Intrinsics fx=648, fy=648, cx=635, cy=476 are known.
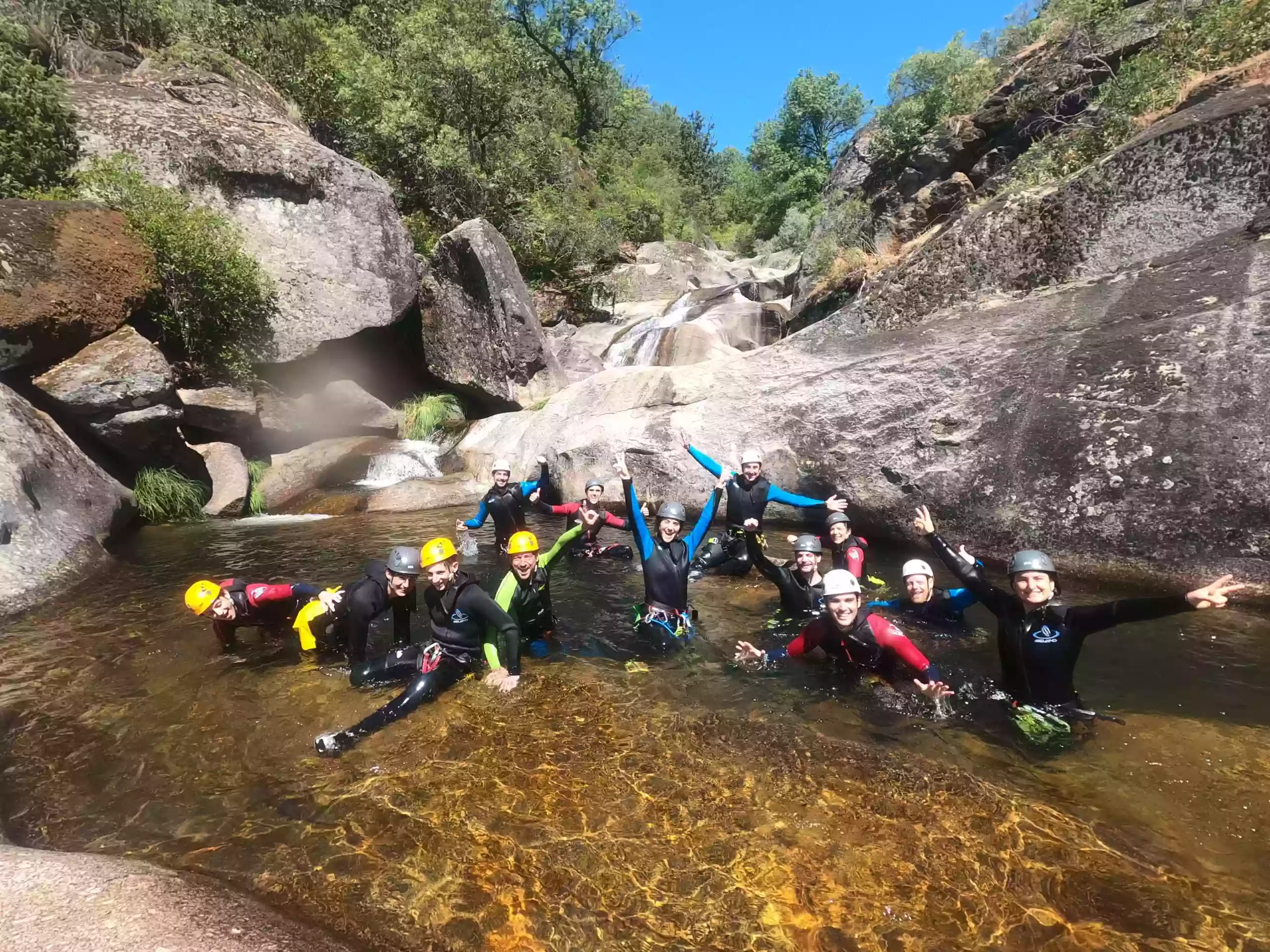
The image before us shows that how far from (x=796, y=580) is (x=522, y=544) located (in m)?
3.19

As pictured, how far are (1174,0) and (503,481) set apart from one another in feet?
52.3

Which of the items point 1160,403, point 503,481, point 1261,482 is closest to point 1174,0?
point 1160,403

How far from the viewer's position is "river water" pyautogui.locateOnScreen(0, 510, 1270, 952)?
3289 mm

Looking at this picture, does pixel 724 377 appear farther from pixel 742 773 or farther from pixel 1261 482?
pixel 742 773

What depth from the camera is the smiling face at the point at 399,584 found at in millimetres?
6000

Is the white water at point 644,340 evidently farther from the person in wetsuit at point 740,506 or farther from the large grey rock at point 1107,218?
the person in wetsuit at point 740,506

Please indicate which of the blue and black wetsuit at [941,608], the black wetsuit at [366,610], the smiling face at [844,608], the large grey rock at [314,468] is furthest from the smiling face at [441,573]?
the large grey rock at [314,468]

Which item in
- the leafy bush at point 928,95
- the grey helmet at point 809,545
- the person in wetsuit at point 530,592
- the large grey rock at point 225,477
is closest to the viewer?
the person in wetsuit at point 530,592

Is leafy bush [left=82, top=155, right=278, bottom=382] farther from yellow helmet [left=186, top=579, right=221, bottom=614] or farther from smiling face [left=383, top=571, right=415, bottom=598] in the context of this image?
smiling face [left=383, top=571, right=415, bottom=598]

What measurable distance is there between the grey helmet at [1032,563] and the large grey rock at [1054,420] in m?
3.51

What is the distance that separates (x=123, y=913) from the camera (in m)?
2.95

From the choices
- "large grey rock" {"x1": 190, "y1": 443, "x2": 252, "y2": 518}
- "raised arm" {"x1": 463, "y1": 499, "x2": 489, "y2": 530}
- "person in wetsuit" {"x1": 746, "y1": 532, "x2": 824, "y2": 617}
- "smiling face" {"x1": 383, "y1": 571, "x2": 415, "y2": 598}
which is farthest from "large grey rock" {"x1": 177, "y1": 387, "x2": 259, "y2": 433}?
"person in wetsuit" {"x1": 746, "y1": 532, "x2": 824, "y2": 617}

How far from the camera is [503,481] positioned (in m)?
10.7

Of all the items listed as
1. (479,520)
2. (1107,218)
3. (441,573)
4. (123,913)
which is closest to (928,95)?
(1107,218)
